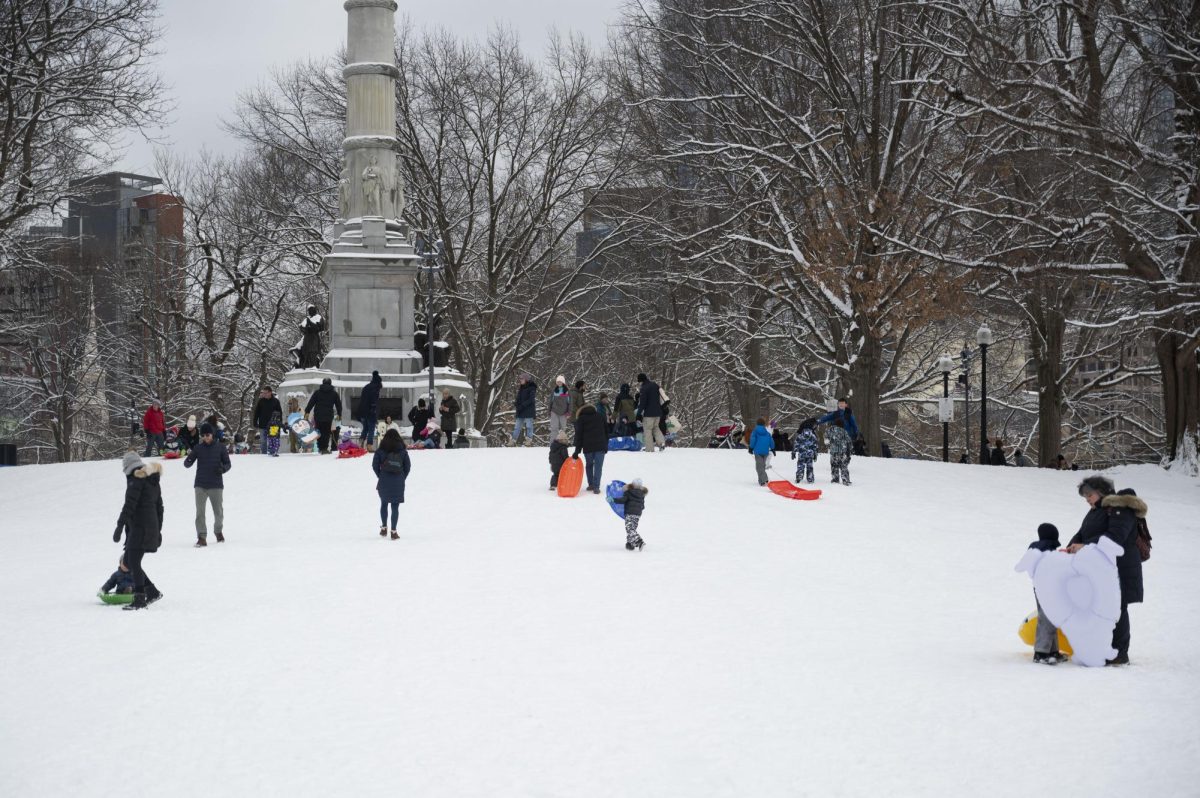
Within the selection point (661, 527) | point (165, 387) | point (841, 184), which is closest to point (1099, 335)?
point (841, 184)

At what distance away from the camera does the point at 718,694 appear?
29.7ft

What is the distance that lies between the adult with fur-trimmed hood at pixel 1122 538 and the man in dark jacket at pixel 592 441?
1134cm

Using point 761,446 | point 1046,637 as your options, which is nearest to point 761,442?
point 761,446

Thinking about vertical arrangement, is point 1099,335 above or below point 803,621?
above

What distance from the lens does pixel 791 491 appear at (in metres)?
21.3

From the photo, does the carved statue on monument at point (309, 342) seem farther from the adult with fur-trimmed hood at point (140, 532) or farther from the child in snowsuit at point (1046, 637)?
the child in snowsuit at point (1046, 637)

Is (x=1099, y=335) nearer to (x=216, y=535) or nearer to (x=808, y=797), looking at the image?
(x=216, y=535)

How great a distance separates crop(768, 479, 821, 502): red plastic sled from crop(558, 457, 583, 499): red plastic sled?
91mm

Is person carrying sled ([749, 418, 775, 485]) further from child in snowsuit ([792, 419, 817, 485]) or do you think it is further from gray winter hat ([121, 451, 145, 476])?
gray winter hat ([121, 451, 145, 476])

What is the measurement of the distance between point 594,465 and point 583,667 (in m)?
11.8

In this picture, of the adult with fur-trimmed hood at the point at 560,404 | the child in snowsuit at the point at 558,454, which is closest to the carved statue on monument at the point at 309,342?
the adult with fur-trimmed hood at the point at 560,404

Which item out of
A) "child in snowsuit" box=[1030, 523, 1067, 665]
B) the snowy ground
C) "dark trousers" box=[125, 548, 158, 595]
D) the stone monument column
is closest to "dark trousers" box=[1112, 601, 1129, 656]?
the snowy ground

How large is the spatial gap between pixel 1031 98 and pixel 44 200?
19547 mm

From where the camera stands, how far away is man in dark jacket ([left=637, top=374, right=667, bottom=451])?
2767cm
